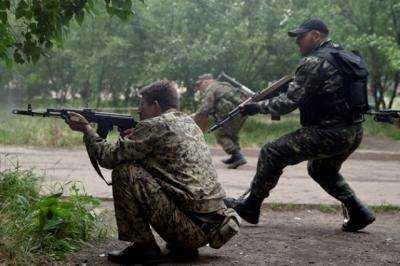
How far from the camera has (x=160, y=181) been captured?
4461 millimetres

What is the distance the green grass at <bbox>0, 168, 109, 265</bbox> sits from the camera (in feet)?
14.3

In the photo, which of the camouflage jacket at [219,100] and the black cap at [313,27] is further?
the camouflage jacket at [219,100]

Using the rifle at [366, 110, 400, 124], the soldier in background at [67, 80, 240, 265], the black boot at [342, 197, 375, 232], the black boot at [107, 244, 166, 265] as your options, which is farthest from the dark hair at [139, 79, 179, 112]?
the black boot at [342, 197, 375, 232]

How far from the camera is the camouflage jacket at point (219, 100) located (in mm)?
10688

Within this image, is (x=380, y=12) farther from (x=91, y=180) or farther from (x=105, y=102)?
(x=91, y=180)

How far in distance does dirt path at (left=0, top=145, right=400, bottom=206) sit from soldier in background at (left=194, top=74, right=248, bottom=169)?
35cm

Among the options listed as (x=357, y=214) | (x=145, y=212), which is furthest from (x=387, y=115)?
(x=145, y=212)

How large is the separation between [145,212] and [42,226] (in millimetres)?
815

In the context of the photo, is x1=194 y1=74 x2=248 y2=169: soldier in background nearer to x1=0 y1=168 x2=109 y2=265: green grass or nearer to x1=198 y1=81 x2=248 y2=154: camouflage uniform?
x1=198 y1=81 x2=248 y2=154: camouflage uniform

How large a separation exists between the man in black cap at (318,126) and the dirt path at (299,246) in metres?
0.24

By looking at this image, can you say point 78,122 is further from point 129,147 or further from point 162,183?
point 162,183

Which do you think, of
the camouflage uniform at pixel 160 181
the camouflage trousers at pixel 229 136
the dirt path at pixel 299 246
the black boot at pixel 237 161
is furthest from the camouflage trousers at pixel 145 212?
the camouflage trousers at pixel 229 136

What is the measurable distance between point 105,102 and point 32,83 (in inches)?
87.6

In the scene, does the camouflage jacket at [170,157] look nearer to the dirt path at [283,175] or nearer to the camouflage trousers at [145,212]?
the camouflage trousers at [145,212]
